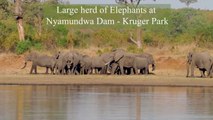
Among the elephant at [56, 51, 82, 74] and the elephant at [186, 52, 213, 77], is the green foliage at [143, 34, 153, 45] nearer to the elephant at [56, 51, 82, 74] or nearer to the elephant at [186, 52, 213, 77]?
the elephant at [56, 51, 82, 74]

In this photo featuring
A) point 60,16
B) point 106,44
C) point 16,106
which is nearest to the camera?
point 16,106

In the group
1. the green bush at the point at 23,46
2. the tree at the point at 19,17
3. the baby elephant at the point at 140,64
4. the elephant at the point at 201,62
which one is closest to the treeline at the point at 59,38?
the green bush at the point at 23,46

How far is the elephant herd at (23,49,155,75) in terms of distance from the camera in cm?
4547

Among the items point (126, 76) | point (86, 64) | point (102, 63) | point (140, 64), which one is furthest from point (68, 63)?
point (126, 76)

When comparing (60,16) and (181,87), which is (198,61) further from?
(60,16)

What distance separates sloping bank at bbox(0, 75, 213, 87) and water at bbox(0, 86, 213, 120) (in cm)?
232

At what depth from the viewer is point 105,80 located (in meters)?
40.8

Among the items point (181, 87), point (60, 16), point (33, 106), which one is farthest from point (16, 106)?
point (60, 16)

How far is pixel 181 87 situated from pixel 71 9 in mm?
40919

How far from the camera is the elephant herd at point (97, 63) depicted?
4547cm

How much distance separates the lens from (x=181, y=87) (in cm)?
3725

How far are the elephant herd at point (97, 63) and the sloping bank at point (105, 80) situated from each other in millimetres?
2442

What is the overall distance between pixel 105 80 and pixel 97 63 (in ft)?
17.7

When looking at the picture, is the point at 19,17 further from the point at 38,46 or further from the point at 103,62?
the point at 103,62
